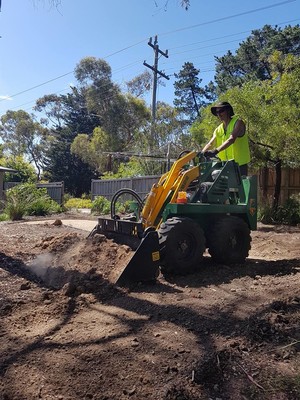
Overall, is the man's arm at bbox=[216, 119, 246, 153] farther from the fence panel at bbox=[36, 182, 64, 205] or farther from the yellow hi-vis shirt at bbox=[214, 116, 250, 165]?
the fence panel at bbox=[36, 182, 64, 205]

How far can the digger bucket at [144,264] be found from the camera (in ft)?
15.8

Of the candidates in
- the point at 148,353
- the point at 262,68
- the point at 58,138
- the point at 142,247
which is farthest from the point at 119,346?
the point at 58,138

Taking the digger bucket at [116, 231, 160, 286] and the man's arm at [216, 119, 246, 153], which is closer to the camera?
the digger bucket at [116, 231, 160, 286]

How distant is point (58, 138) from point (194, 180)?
47.5 meters

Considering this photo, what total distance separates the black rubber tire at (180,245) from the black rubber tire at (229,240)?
0.39m

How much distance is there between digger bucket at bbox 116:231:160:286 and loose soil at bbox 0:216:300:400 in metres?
0.11

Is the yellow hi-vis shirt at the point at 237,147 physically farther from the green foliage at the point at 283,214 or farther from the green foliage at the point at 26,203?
the green foliage at the point at 26,203

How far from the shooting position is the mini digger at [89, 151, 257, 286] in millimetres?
5227

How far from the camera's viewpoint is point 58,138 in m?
51.6

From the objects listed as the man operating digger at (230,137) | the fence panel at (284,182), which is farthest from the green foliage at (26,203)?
the man operating digger at (230,137)

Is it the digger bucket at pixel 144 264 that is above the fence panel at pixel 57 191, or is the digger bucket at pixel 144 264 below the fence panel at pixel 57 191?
below

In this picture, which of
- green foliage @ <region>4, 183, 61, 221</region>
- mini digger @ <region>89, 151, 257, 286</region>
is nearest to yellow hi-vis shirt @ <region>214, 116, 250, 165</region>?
mini digger @ <region>89, 151, 257, 286</region>

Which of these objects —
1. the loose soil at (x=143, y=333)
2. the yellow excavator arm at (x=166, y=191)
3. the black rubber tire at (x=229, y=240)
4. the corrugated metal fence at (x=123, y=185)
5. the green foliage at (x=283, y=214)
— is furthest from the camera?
the corrugated metal fence at (x=123, y=185)

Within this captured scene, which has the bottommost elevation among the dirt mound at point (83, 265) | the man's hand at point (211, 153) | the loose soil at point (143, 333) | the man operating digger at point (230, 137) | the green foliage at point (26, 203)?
the loose soil at point (143, 333)
